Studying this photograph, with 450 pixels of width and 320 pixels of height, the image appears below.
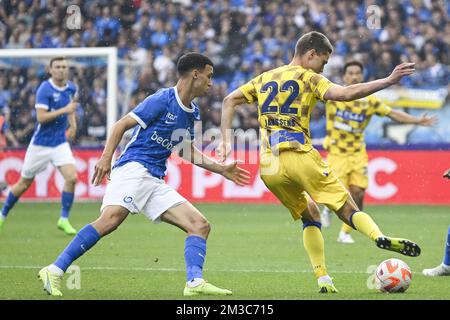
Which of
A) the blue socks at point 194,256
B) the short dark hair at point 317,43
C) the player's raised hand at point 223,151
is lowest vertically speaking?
the blue socks at point 194,256

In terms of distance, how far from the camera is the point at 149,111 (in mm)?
7844

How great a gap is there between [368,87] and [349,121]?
6.25 meters

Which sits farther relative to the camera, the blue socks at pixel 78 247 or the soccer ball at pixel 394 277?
the soccer ball at pixel 394 277

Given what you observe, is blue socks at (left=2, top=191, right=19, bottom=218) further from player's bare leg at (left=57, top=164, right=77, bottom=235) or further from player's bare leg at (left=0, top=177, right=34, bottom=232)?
player's bare leg at (left=57, top=164, right=77, bottom=235)

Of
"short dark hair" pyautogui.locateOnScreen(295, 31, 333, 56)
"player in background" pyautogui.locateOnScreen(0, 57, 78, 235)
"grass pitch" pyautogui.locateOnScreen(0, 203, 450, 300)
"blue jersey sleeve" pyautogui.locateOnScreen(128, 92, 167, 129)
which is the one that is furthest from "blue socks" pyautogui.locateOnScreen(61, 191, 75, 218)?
"short dark hair" pyautogui.locateOnScreen(295, 31, 333, 56)

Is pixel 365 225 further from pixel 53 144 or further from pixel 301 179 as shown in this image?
pixel 53 144

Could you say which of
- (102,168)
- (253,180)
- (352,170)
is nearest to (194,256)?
(102,168)

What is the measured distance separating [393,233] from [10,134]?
9279 mm

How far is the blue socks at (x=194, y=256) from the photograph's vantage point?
776 centimetres

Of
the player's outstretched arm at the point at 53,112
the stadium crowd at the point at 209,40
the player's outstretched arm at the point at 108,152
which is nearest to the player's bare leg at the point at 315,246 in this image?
the player's outstretched arm at the point at 108,152

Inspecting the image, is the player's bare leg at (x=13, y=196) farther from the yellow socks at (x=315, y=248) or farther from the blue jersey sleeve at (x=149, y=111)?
the yellow socks at (x=315, y=248)

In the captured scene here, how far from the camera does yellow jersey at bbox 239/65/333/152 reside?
7965mm

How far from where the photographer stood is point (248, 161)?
Answer: 18.7 meters
